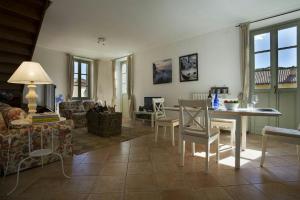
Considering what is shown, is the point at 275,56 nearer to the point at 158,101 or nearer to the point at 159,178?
the point at 158,101

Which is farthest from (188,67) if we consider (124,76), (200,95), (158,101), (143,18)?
(124,76)

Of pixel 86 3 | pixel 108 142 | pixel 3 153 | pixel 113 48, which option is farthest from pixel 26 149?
pixel 113 48

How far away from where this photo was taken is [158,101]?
401 cm

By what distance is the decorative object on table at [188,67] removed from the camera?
4879 millimetres

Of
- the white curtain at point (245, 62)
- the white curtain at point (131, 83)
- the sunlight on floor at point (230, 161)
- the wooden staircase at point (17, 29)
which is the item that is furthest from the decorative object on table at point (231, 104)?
the white curtain at point (131, 83)

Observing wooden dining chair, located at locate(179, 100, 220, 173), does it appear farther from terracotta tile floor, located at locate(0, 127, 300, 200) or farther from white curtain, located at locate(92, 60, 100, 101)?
white curtain, located at locate(92, 60, 100, 101)

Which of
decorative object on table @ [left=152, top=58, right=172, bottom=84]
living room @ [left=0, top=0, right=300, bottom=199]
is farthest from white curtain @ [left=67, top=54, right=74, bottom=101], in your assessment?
decorative object on table @ [left=152, top=58, right=172, bottom=84]

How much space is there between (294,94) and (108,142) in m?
4.06

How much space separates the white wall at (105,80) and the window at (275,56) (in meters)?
5.78

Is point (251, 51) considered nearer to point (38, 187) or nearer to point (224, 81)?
point (224, 81)

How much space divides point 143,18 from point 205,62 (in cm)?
210

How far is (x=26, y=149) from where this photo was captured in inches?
82.1

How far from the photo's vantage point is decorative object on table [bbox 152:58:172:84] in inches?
219

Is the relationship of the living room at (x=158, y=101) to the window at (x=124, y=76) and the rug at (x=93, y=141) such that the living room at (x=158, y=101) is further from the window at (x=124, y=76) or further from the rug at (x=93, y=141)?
the window at (x=124, y=76)
